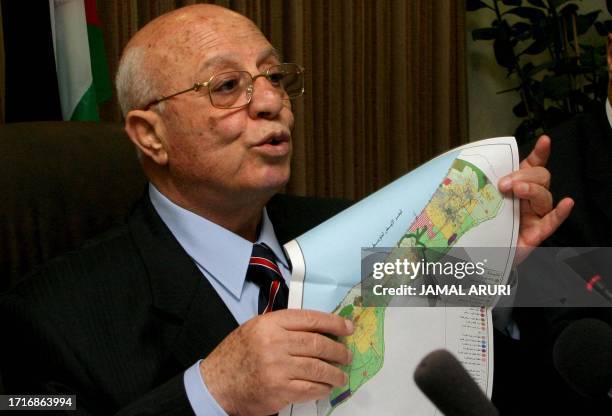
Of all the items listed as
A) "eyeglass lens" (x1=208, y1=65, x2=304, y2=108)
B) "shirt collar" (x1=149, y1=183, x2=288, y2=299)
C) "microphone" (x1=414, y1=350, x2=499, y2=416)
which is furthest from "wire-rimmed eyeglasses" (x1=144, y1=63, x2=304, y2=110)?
"microphone" (x1=414, y1=350, x2=499, y2=416)

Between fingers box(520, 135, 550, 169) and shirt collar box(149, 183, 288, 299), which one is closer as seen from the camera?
fingers box(520, 135, 550, 169)

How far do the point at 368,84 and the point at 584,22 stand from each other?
3.30 feet

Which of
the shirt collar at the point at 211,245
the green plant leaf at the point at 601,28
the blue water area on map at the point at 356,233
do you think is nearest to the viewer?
the blue water area on map at the point at 356,233

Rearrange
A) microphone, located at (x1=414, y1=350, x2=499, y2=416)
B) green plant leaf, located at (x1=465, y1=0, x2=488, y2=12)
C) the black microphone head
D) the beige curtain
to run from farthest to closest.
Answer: green plant leaf, located at (x1=465, y1=0, x2=488, y2=12)
the beige curtain
the black microphone head
microphone, located at (x1=414, y1=350, x2=499, y2=416)

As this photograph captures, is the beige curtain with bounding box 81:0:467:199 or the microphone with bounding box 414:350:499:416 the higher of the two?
the beige curtain with bounding box 81:0:467:199

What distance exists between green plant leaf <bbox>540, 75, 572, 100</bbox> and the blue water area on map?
6.91ft

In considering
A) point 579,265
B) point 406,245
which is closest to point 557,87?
point 579,265

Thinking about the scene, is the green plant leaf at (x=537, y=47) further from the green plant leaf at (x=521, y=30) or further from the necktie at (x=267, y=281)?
the necktie at (x=267, y=281)

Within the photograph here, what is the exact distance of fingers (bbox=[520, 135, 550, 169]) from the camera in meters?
1.08

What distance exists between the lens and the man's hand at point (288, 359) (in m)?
0.90

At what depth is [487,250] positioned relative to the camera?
3.34 ft

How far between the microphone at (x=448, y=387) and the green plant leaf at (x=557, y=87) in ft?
8.58

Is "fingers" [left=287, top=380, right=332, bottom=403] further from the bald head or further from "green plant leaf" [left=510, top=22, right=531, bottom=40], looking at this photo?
"green plant leaf" [left=510, top=22, right=531, bottom=40]

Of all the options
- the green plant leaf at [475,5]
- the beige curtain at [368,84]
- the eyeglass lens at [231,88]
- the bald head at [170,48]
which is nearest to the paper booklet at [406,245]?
the eyeglass lens at [231,88]
